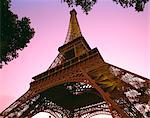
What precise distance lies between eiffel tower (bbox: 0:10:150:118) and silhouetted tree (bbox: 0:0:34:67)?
3.44 m

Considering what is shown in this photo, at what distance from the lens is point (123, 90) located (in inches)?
424

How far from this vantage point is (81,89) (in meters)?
17.1

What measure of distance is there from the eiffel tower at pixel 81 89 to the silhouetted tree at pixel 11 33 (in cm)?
344

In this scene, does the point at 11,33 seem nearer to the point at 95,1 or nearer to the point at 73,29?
the point at 95,1

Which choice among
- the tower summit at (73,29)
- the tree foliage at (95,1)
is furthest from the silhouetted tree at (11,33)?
the tower summit at (73,29)

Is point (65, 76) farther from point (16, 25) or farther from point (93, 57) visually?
point (16, 25)

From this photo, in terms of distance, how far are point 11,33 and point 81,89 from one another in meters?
9.44

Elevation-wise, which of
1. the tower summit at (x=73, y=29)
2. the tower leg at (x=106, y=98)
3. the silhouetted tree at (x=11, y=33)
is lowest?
the tower leg at (x=106, y=98)

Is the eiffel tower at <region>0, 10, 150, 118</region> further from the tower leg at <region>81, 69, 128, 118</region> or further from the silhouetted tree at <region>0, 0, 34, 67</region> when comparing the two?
the silhouetted tree at <region>0, 0, 34, 67</region>

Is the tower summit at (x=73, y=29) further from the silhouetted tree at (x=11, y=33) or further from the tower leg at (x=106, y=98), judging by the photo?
the silhouetted tree at (x=11, y=33)

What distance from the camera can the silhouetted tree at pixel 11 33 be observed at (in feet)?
26.6

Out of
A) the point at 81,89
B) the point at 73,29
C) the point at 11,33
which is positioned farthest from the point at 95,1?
the point at 73,29

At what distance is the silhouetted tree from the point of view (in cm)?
810

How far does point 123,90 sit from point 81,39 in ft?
24.6
